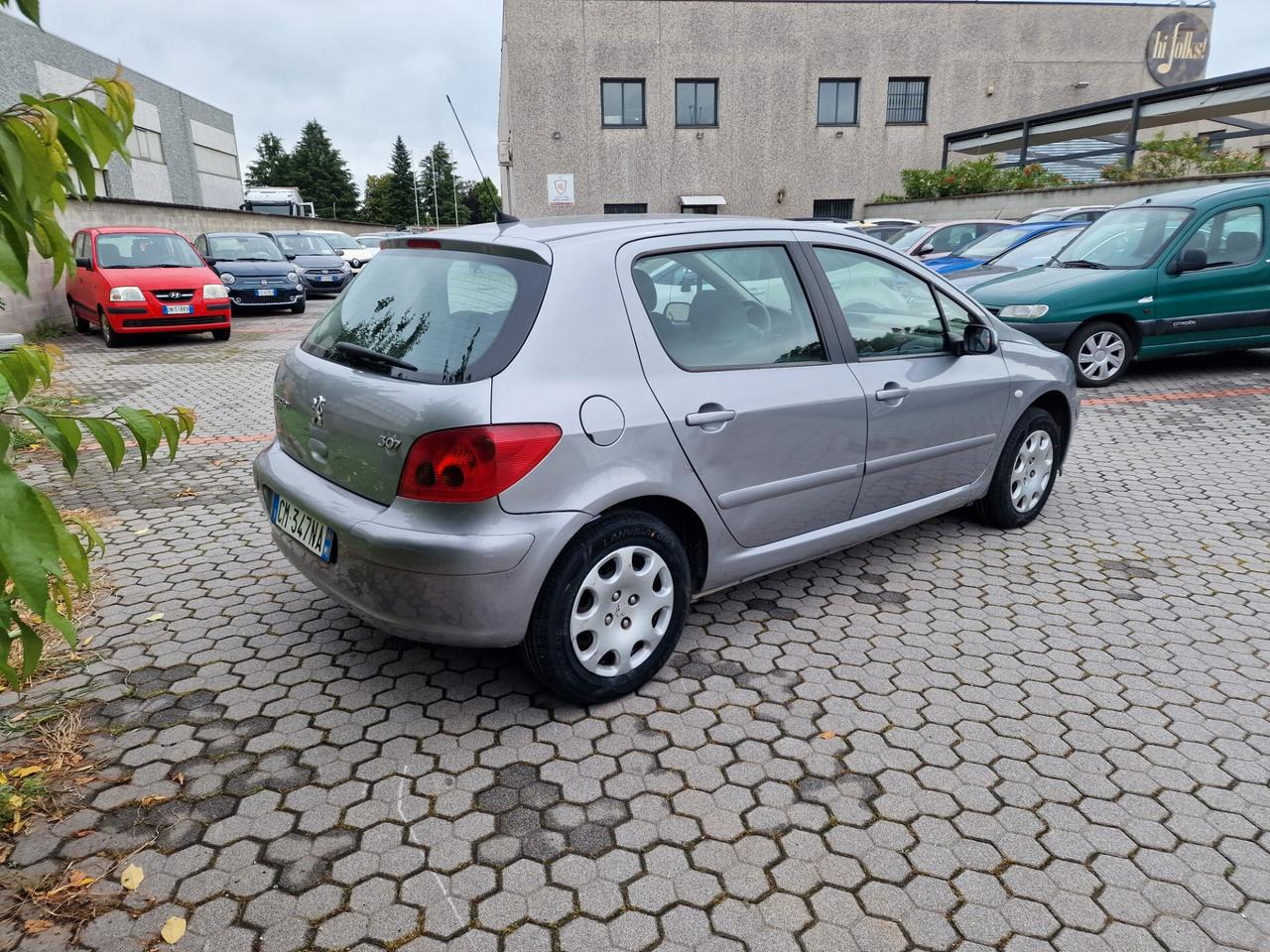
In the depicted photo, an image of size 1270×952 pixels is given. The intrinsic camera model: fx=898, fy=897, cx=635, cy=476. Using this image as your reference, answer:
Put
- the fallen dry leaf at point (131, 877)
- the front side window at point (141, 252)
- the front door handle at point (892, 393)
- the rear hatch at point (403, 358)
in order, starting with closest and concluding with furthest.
Result: the fallen dry leaf at point (131, 877) < the rear hatch at point (403, 358) < the front door handle at point (892, 393) < the front side window at point (141, 252)

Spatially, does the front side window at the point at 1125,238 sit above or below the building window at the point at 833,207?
below

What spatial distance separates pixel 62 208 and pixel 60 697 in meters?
2.56

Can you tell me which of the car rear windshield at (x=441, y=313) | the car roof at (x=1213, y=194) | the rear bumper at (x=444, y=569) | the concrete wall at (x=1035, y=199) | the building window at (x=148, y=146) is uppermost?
the building window at (x=148, y=146)

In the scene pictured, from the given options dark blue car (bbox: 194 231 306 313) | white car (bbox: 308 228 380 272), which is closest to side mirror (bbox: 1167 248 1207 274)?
dark blue car (bbox: 194 231 306 313)

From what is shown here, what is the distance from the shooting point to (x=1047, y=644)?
386 cm

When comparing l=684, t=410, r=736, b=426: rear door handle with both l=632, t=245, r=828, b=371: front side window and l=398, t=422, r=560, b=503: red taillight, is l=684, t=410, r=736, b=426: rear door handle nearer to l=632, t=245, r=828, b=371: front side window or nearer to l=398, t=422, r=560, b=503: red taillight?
l=632, t=245, r=828, b=371: front side window

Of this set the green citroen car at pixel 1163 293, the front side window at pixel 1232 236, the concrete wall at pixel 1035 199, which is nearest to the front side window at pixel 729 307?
the green citroen car at pixel 1163 293

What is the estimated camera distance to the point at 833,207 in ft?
114

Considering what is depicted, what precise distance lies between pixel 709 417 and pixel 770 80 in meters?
33.3

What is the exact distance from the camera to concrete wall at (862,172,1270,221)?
1714 centimetres

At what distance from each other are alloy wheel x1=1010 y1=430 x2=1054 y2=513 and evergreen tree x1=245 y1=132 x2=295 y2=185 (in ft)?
374

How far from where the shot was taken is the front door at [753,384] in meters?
3.39

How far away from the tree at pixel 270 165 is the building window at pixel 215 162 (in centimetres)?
5643

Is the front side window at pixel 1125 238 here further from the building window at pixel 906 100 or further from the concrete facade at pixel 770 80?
the building window at pixel 906 100
